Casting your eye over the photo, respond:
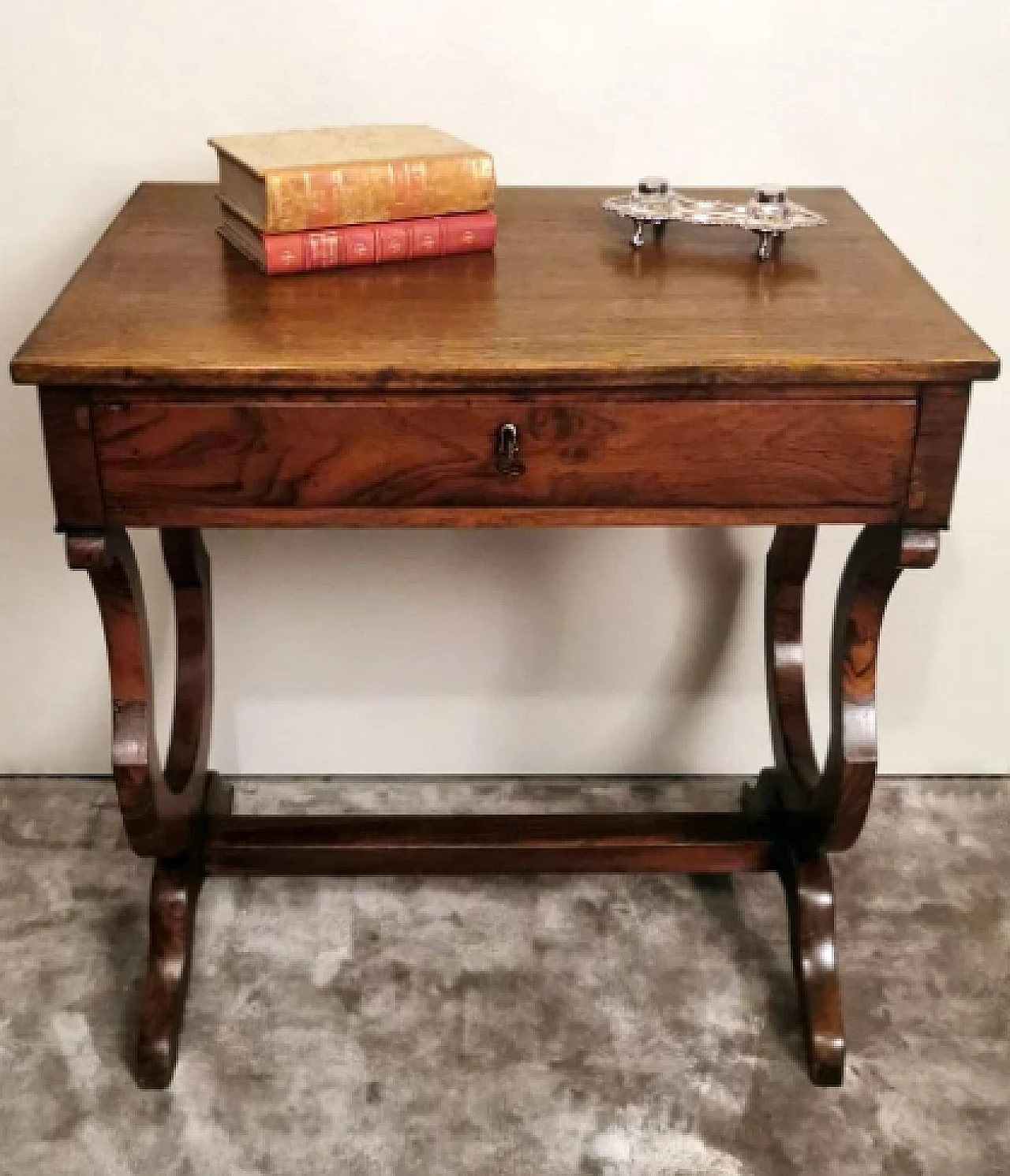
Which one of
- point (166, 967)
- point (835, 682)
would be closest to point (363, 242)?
point (835, 682)

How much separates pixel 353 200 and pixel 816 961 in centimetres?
88

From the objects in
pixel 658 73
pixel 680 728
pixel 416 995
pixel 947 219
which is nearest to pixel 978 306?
pixel 947 219

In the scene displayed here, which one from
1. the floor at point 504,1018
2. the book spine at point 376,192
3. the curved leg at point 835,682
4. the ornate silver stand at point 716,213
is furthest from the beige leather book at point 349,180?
the floor at point 504,1018

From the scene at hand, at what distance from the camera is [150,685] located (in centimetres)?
127

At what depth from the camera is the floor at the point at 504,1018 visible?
131 centimetres

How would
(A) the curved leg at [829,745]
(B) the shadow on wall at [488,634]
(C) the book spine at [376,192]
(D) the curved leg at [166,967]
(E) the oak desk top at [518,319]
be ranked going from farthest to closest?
1. (B) the shadow on wall at [488,634]
2. (D) the curved leg at [166,967]
3. (A) the curved leg at [829,745]
4. (C) the book spine at [376,192]
5. (E) the oak desk top at [518,319]

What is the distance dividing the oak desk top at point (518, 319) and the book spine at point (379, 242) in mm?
12

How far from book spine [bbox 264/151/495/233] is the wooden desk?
0.15ft

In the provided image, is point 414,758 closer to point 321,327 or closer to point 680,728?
point 680,728

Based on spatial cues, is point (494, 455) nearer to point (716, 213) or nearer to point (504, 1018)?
point (716, 213)

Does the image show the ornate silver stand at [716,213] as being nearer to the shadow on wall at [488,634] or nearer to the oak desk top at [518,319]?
the oak desk top at [518,319]

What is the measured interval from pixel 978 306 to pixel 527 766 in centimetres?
79

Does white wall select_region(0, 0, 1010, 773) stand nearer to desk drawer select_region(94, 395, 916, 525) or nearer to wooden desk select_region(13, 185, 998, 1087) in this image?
wooden desk select_region(13, 185, 998, 1087)

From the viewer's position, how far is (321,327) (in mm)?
1075
